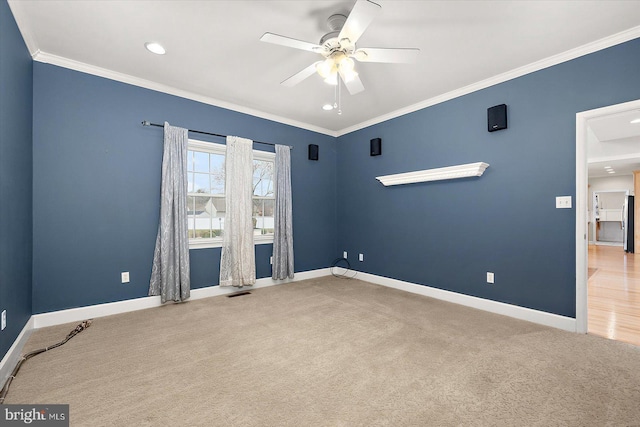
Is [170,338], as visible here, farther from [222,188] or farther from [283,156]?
[283,156]

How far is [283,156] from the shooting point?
457 centimetres

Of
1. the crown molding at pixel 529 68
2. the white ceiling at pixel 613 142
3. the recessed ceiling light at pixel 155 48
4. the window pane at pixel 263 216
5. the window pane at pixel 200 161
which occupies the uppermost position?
the recessed ceiling light at pixel 155 48

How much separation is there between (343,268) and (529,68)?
3.94 m

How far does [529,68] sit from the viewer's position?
9.86 feet

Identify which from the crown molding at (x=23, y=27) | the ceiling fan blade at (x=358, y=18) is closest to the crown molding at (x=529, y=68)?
the ceiling fan blade at (x=358, y=18)

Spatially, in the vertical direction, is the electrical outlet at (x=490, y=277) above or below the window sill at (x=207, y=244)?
below

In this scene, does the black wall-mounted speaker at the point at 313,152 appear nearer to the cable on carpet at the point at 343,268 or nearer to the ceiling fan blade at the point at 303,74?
the cable on carpet at the point at 343,268

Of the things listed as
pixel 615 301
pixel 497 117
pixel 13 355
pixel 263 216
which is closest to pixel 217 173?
pixel 263 216

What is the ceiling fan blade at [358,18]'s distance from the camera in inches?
66.8

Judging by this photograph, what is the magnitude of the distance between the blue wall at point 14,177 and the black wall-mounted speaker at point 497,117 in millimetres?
4530

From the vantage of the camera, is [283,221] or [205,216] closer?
[205,216]

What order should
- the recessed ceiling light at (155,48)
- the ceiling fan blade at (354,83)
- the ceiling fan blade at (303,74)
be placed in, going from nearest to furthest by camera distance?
the ceiling fan blade at (303,74), the ceiling fan blade at (354,83), the recessed ceiling light at (155,48)

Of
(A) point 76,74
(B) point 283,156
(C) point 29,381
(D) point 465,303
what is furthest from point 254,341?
(A) point 76,74

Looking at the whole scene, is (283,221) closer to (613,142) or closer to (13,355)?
(13,355)
